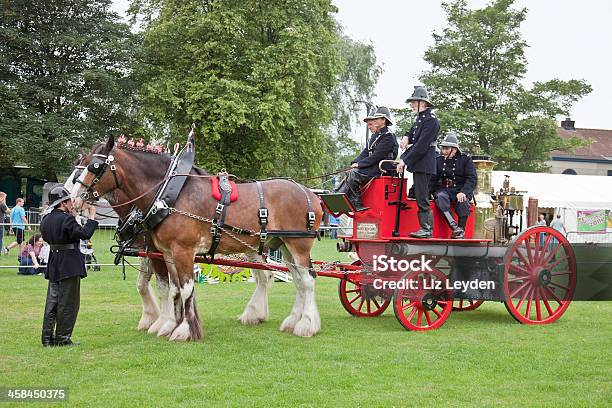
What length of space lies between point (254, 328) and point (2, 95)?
2452 cm

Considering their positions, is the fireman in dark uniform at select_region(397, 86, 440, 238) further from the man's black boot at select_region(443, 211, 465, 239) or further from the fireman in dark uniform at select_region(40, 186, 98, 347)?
the fireman in dark uniform at select_region(40, 186, 98, 347)

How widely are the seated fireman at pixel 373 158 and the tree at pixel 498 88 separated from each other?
2622cm

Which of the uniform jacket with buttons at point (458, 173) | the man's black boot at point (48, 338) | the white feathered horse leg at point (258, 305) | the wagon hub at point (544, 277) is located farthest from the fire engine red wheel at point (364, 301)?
the man's black boot at point (48, 338)

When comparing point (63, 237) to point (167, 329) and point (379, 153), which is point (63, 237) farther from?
point (379, 153)

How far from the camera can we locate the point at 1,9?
1192 inches

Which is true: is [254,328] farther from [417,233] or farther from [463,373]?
[463,373]

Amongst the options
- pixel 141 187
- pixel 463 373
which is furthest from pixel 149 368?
pixel 463 373

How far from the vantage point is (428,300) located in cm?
957

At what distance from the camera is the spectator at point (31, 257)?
1616cm

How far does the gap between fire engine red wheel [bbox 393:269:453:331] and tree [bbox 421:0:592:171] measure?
2653 centimetres

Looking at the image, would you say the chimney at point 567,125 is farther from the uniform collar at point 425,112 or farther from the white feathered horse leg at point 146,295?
the white feathered horse leg at point 146,295

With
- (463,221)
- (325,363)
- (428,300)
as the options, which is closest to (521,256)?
(463,221)

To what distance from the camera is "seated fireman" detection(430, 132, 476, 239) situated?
9.73 meters

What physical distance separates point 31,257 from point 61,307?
8920 millimetres
